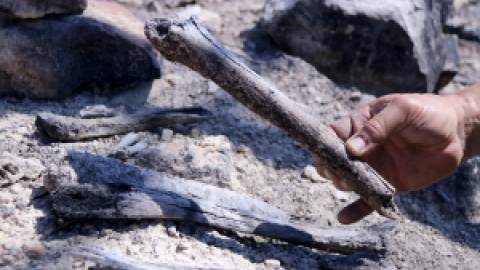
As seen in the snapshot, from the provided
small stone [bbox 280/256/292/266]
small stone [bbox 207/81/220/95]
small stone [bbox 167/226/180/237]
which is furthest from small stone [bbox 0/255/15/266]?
small stone [bbox 207/81/220/95]

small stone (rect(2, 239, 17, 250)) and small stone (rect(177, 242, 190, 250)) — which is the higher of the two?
small stone (rect(2, 239, 17, 250))

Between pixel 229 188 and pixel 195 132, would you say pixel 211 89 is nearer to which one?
pixel 195 132

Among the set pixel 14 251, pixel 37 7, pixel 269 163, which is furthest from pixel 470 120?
pixel 37 7

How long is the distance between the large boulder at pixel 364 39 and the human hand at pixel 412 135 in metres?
1.16

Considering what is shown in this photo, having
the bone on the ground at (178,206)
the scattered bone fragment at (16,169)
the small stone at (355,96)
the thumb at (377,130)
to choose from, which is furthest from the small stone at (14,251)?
the small stone at (355,96)

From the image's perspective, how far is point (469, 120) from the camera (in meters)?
2.15

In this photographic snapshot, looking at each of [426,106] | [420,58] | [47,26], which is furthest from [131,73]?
[420,58]

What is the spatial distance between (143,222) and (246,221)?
472 mm

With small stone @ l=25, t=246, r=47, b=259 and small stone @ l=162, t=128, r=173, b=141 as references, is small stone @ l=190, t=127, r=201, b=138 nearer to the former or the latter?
small stone @ l=162, t=128, r=173, b=141

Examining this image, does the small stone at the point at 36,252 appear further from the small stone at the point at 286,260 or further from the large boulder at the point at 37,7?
the large boulder at the point at 37,7

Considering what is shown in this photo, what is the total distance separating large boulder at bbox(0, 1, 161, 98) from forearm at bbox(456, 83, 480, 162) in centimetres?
192

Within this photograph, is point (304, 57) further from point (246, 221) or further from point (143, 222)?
point (143, 222)

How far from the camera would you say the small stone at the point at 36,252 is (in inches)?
55.6

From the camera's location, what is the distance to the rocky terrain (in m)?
1.55
